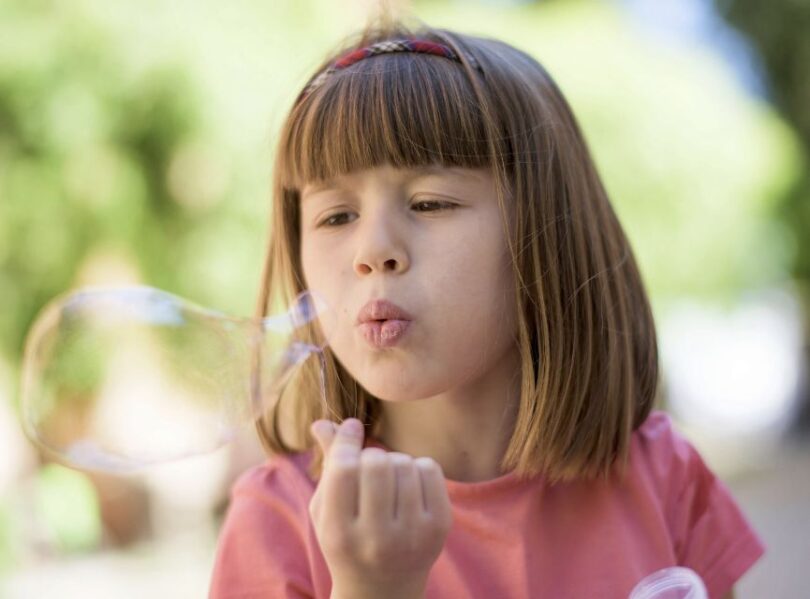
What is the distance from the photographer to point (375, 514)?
1.07 metres

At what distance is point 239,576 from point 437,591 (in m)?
0.27

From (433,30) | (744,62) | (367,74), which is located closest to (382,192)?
(367,74)

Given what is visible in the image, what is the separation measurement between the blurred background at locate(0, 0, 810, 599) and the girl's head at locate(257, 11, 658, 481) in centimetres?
158

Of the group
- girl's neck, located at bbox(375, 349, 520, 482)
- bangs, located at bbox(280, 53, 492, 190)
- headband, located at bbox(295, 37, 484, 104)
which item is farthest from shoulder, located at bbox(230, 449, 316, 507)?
headband, located at bbox(295, 37, 484, 104)

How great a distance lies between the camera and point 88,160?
4.02 meters

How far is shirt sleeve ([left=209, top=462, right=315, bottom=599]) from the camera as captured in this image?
1363mm

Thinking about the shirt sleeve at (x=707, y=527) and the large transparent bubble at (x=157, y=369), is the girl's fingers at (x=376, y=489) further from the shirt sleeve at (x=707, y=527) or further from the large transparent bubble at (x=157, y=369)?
the shirt sleeve at (x=707, y=527)

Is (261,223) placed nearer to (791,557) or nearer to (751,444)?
(791,557)

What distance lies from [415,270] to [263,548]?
0.45 metres

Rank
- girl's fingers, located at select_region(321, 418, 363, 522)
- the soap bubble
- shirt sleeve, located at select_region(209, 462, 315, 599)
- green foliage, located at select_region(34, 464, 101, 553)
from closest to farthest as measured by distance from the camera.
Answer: girl's fingers, located at select_region(321, 418, 363, 522) < the soap bubble < shirt sleeve, located at select_region(209, 462, 315, 599) < green foliage, located at select_region(34, 464, 101, 553)

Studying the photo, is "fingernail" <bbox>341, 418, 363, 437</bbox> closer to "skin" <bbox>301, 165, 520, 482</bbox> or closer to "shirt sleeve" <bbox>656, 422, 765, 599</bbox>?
"skin" <bbox>301, 165, 520, 482</bbox>

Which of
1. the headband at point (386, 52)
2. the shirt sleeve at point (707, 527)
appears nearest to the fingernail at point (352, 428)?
the headband at point (386, 52)

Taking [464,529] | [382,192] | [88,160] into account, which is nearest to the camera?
[382,192]

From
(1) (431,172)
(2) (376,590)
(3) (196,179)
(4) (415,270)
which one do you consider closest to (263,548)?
(2) (376,590)
